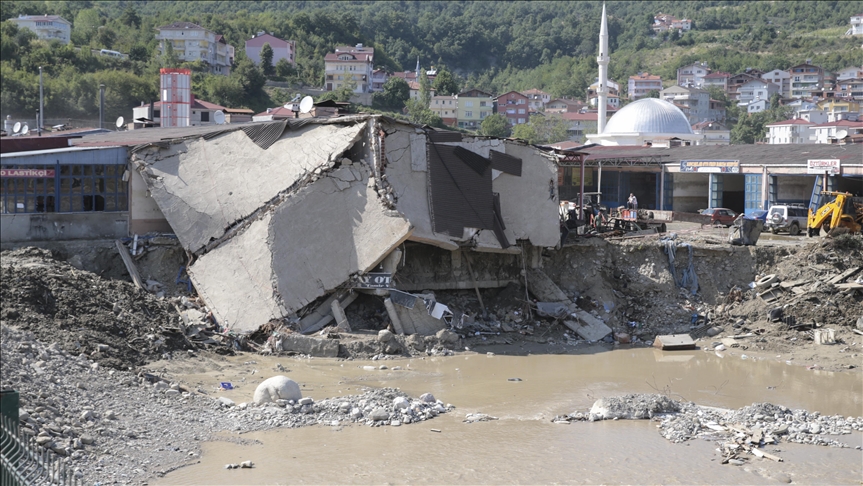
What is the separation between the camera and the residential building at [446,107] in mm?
111750

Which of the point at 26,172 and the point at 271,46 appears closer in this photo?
the point at 26,172

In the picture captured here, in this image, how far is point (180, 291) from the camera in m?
24.1

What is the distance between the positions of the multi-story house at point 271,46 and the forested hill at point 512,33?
5.72ft

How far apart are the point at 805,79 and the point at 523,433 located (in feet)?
412

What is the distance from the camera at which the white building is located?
6644 cm

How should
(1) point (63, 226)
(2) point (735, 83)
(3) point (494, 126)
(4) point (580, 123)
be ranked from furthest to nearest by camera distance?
(2) point (735, 83)
(4) point (580, 123)
(3) point (494, 126)
(1) point (63, 226)

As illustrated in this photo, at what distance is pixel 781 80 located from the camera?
133m

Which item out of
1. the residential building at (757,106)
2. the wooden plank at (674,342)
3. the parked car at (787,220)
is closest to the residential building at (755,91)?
the residential building at (757,106)

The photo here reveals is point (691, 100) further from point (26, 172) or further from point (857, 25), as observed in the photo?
point (26, 172)

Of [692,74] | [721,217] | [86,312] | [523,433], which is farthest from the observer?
[692,74]

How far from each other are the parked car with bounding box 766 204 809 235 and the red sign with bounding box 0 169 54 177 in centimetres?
2479

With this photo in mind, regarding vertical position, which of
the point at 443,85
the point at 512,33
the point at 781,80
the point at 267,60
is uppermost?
the point at 512,33

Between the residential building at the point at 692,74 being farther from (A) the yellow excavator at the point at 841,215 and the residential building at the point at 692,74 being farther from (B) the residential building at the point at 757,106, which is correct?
(A) the yellow excavator at the point at 841,215

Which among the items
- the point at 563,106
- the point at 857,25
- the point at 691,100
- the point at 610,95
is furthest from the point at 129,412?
the point at 857,25
